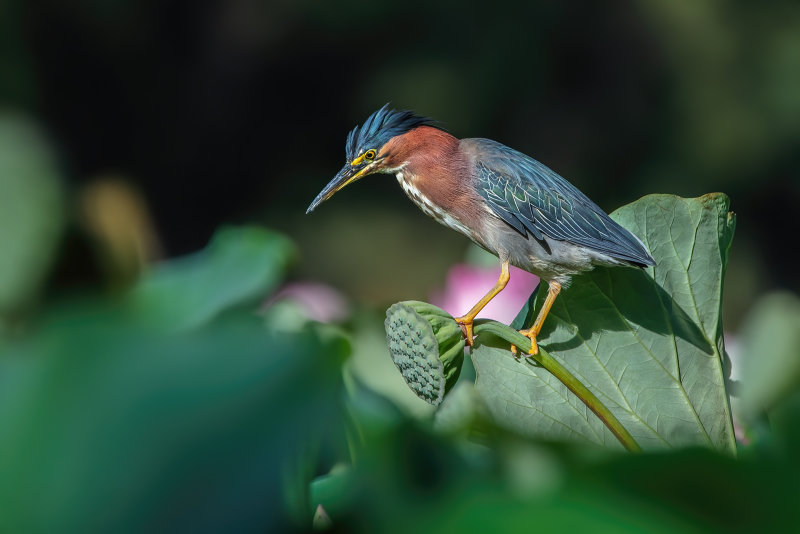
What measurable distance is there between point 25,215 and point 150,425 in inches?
6.6

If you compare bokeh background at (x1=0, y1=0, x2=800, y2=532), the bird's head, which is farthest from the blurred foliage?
bokeh background at (x1=0, y1=0, x2=800, y2=532)

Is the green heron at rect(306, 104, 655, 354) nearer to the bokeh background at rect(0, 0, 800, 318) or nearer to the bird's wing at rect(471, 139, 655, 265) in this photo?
the bird's wing at rect(471, 139, 655, 265)

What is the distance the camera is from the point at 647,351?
0.52 meters

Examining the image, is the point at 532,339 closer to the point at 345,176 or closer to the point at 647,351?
the point at 647,351

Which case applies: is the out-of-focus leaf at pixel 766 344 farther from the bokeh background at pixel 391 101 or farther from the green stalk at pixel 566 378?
the bokeh background at pixel 391 101

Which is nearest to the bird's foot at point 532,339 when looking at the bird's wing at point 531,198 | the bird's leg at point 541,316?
the bird's leg at point 541,316

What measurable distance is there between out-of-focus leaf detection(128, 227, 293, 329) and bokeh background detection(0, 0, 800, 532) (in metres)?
3.18

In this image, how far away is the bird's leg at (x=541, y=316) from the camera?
0.49 meters

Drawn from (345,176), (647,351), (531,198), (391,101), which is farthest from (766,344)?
(391,101)

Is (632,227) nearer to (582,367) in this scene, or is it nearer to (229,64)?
(582,367)

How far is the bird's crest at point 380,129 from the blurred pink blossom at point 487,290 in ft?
0.52

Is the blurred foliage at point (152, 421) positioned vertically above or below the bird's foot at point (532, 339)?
Result: above

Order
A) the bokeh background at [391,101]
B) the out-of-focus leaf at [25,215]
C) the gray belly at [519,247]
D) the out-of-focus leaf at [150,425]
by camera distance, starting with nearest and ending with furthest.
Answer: the out-of-focus leaf at [150,425]
the out-of-focus leaf at [25,215]
the gray belly at [519,247]
the bokeh background at [391,101]

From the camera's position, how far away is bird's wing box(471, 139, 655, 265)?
2.41 feet
